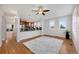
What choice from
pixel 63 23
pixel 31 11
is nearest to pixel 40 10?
pixel 31 11

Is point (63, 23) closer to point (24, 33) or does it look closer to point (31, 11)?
point (31, 11)

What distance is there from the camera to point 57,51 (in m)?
1.62

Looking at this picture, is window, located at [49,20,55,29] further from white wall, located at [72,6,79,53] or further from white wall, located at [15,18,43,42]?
white wall, located at [72,6,79,53]

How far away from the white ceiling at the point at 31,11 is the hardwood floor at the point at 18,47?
1.55 feet

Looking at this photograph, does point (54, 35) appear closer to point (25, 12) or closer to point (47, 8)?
point (47, 8)

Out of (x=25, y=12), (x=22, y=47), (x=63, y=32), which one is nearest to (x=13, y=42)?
(x=22, y=47)

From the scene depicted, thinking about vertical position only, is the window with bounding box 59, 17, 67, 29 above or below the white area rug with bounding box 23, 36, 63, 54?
above

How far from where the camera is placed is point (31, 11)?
1648mm

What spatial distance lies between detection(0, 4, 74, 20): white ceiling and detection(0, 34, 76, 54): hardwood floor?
0.47 meters

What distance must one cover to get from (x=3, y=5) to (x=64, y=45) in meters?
1.32

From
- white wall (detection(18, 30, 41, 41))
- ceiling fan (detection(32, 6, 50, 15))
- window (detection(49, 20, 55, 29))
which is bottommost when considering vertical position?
white wall (detection(18, 30, 41, 41))

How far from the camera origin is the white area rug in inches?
64.6

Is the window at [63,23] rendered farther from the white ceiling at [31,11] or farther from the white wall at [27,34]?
the white wall at [27,34]

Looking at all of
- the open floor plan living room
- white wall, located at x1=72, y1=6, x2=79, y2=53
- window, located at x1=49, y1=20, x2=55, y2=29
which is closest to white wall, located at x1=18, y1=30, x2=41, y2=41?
the open floor plan living room
